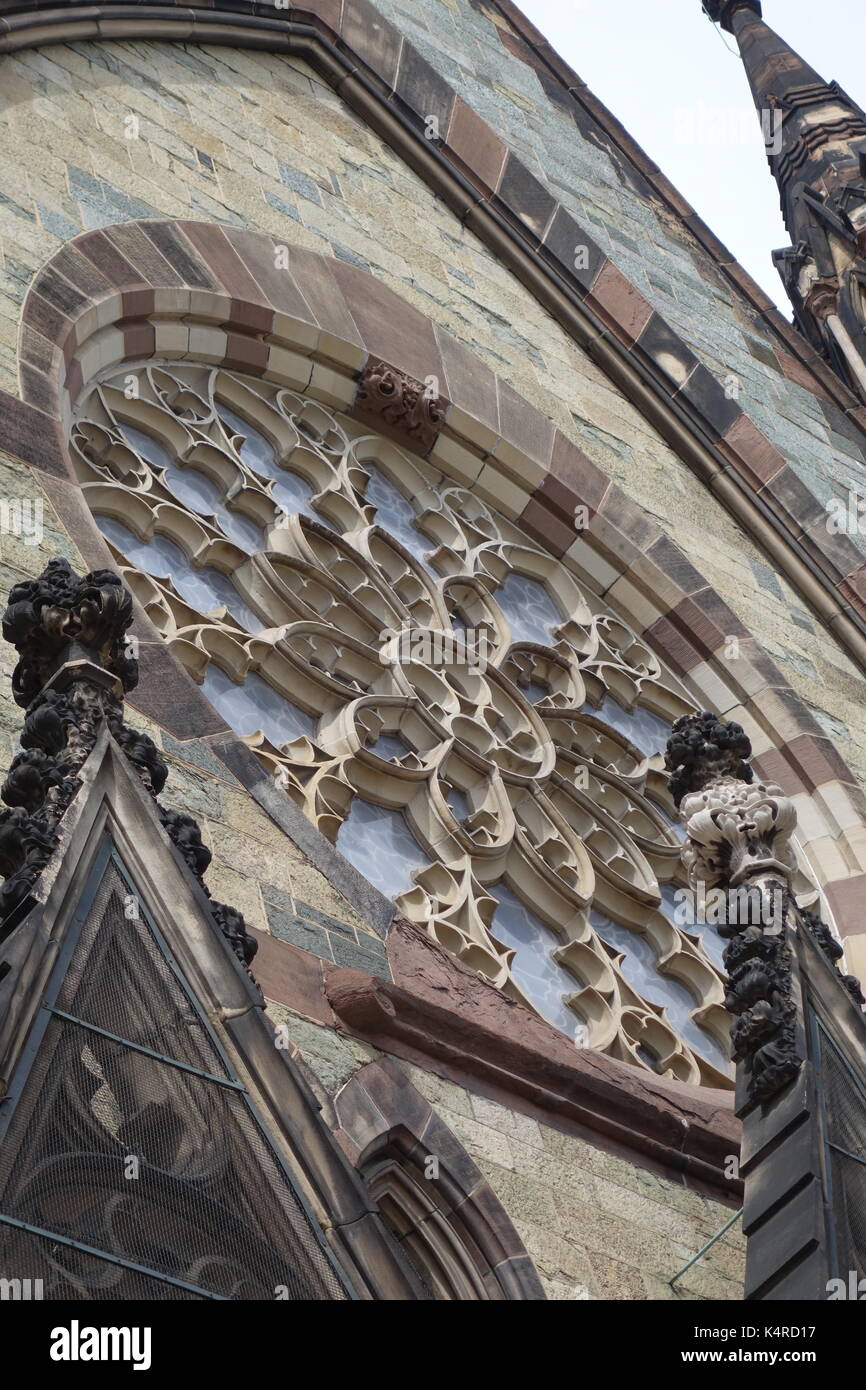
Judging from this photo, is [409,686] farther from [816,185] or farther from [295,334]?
[816,185]

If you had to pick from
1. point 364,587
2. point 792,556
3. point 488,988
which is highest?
point 792,556

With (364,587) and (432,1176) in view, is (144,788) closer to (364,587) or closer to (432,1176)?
(432,1176)

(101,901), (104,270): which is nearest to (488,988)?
(101,901)

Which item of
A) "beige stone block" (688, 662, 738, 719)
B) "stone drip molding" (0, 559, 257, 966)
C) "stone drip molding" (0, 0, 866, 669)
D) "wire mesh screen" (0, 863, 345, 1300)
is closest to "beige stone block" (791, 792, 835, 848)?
"beige stone block" (688, 662, 738, 719)

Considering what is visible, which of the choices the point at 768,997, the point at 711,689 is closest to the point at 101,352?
the point at 711,689

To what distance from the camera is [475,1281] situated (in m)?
6.12

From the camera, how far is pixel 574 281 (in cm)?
1206

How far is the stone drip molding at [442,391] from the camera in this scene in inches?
340

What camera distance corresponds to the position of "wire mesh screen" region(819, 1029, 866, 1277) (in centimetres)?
500

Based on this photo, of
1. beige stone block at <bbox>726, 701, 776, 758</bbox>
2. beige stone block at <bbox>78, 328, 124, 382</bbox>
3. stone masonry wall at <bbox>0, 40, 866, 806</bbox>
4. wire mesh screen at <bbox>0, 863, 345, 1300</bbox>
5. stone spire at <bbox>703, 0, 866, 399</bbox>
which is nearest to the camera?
wire mesh screen at <bbox>0, 863, 345, 1300</bbox>

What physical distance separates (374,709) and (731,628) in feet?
9.22

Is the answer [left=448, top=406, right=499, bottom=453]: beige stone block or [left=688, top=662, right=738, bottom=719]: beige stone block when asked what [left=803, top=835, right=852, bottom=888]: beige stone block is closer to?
[left=688, top=662, right=738, bottom=719]: beige stone block

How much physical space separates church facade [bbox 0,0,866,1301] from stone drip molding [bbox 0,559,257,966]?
0.01m

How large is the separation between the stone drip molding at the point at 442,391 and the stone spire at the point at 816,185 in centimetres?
398
